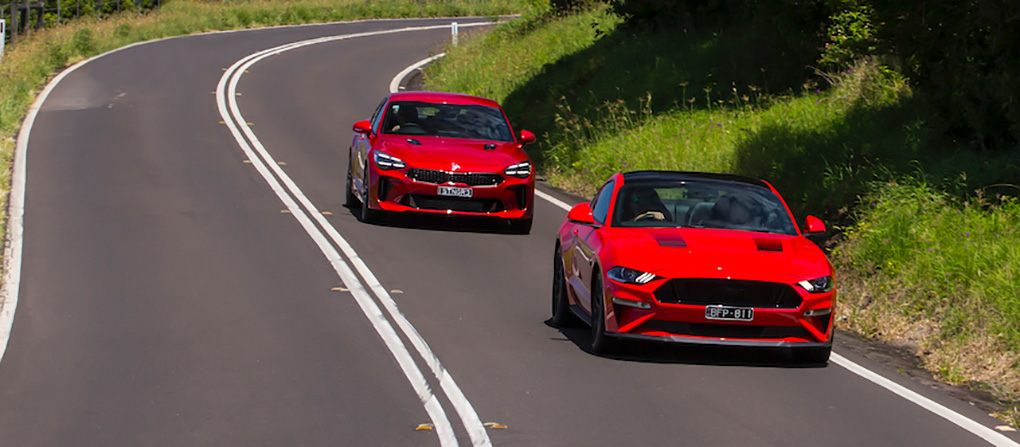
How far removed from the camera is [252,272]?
45.6 feet

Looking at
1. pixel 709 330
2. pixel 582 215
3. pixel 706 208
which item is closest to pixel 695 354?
pixel 709 330

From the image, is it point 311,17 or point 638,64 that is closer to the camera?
point 638,64

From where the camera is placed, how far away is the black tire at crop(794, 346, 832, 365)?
10383mm

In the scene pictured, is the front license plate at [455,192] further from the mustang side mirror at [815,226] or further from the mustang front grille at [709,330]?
the mustang front grille at [709,330]

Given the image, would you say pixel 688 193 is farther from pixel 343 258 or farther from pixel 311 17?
pixel 311 17

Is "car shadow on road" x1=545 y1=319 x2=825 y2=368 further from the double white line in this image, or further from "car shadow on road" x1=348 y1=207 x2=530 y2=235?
"car shadow on road" x1=348 y1=207 x2=530 y2=235

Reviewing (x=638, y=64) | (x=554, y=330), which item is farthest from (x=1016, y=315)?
(x=638, y=64)

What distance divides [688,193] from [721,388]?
245 centimetres

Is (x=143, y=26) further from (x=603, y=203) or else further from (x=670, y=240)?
(x=670, y=240)

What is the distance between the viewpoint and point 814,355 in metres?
10.5

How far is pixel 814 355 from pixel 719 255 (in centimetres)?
111

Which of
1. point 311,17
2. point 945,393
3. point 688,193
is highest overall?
point 688,193

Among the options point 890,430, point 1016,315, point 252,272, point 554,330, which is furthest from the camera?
point 252,272

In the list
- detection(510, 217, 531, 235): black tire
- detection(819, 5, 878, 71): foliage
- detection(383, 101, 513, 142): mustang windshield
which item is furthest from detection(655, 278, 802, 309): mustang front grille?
detection(819, 5, 878, 71): foliage
